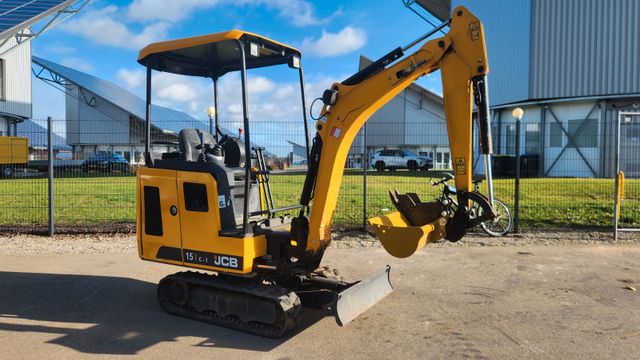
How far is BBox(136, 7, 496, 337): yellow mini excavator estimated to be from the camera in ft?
15.3

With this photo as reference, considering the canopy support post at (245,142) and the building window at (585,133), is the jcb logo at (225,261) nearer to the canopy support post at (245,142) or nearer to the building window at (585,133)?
the canopy support post at (245,142)

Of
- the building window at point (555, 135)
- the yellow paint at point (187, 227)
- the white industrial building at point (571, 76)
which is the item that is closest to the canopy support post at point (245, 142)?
the yellow paint at point (187, 227)

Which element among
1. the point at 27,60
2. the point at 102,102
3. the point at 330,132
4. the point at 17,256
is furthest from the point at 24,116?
the point at 330,132

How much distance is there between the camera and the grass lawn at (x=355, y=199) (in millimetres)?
10844

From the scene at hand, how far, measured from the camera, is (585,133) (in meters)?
22.2

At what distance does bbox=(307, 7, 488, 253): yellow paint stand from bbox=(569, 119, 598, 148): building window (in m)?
19.0

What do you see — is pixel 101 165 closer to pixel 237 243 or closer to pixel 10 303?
pixel 10 303

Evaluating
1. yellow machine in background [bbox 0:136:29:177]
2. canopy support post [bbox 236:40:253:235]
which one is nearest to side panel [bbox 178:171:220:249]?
canopy support post [bbox 236:40:253:235]

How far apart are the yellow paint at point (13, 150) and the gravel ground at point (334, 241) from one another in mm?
9185

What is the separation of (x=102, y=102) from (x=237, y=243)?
1701 inches

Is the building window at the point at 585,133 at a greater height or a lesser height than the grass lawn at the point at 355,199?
greater

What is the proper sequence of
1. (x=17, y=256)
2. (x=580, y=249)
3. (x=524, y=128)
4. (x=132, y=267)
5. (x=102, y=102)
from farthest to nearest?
(x=102, y=102) < (x=524, y=128) < (x=580, y=249) < (x=17, y=256) < (x=132, y=267)

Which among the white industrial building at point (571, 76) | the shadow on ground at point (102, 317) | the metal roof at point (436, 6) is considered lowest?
the shadow on ground at point (102, 317)

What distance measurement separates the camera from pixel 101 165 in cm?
1193
